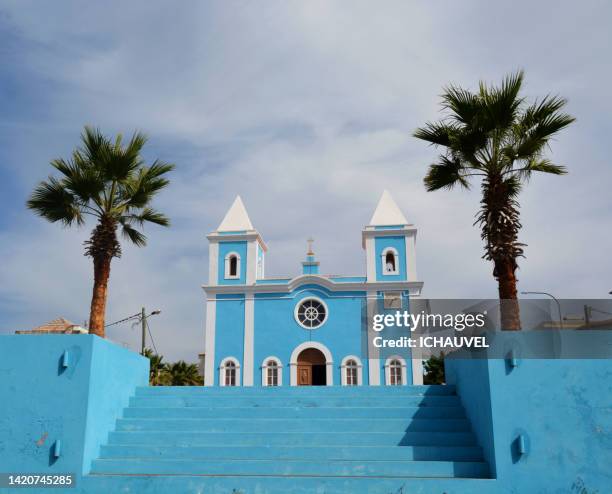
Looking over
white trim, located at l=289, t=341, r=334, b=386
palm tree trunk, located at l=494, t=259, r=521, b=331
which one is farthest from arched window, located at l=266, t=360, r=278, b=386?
palm tree trunk, located at l=494, t=259, r=521, b=331

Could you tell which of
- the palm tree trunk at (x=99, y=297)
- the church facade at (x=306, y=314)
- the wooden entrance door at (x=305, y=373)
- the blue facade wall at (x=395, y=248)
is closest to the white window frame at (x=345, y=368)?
the church facade at (x=306, y=314)

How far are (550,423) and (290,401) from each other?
497cm

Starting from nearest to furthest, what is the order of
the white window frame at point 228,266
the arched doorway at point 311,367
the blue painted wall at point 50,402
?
the blue painted wall at point 50,402 → the arched doorway at point 311,367 → the white window frame at point 228,266

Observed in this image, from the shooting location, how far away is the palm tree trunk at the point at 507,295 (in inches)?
391

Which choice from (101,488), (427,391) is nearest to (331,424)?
(427,391)

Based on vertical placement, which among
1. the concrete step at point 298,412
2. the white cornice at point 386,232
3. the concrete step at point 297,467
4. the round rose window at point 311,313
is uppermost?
the white cornice at point 386,232

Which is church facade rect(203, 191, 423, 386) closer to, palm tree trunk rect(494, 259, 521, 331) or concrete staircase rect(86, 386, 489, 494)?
concrete staircase rect(86, 386, 489, 494)

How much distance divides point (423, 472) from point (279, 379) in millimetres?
18391

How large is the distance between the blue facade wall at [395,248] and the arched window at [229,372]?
8142 mm

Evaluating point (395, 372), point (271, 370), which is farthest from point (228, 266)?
point (395, 372)

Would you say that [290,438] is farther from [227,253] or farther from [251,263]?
[227,253]

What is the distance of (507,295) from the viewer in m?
10.1

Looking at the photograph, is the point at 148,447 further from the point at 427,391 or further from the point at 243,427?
the point at 427,391

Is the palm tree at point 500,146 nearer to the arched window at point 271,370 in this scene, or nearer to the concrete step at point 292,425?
the concrete step at point 292,425
